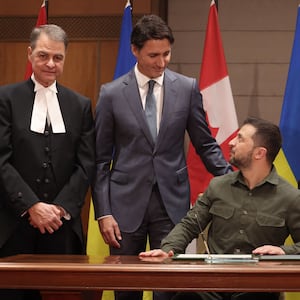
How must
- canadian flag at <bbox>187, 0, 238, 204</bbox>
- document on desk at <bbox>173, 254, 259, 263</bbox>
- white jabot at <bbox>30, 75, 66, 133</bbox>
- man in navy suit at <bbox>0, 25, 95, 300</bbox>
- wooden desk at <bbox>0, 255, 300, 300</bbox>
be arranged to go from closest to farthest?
1. wooden desk at <bbox>0, 255, 300, 300</bbox>
2. document on desk at <bbox>173, 254, 259, 263</bbox>
3. man in navy suit at <bbox>0, 25, 95, 300</bbox>
4. white jabot at <bbox>30, 75, 66, 133</bbox>
5. canadian flag at <bbox>187, 0, 238, 204</bbox>

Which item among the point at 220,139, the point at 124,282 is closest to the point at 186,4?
the point at 220,139

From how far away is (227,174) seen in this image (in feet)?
10.4

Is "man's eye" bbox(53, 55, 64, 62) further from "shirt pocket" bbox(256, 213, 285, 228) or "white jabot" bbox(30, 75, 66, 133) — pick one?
"shirt pocket" bbox(256, 213, 285, 228)

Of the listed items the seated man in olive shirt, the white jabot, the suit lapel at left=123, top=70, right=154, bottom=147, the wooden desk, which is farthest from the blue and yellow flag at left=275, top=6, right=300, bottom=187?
the wooden desk

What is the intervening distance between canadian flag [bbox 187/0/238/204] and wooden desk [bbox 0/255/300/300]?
222cm

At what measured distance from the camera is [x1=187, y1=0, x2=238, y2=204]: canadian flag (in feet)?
14.4

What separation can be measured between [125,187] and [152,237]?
262 millimetres

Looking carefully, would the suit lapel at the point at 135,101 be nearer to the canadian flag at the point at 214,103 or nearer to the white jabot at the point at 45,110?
the white jabot at the point at 45,110

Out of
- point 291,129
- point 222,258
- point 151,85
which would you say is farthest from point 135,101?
point 291,129

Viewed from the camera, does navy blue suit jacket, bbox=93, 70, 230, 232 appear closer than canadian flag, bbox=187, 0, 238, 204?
Yes

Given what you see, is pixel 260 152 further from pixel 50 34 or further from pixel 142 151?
pixel 50 34

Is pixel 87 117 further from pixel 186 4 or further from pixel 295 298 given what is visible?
pixel 186 4

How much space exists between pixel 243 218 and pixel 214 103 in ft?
5.21

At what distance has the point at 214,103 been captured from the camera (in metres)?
4.45
